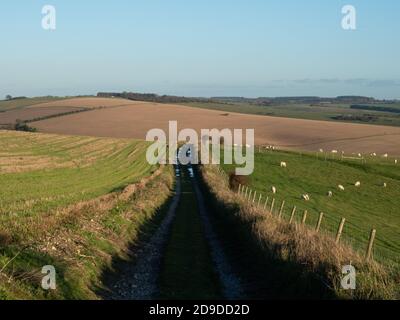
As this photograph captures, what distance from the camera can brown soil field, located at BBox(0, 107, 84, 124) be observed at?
122 meters

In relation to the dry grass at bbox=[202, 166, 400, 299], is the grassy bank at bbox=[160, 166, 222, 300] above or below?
below

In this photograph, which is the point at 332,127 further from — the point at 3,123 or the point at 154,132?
the point at 3,123

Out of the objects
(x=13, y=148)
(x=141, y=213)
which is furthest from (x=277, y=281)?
(x=13, y=148)

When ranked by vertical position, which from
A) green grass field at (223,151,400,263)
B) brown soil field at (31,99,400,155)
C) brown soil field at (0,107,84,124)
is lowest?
green grass field at (223,151,400,263)

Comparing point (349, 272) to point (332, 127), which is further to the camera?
point (332, 127)

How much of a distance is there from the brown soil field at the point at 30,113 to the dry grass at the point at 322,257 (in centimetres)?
10711

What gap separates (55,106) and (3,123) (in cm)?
2995

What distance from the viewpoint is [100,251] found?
15.2 meters

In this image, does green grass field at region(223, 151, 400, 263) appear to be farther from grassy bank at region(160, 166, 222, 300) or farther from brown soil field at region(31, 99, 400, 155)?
brown soil field at region(31, 99, 400, 155)

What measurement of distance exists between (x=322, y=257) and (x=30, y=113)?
126678 mm

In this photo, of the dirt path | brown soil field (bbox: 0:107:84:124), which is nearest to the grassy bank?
the dirt path

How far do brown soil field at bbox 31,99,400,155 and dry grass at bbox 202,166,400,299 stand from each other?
7266cm

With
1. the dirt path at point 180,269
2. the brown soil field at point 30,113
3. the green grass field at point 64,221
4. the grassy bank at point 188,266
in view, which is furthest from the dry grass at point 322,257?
the brown soil field at point 30,113
